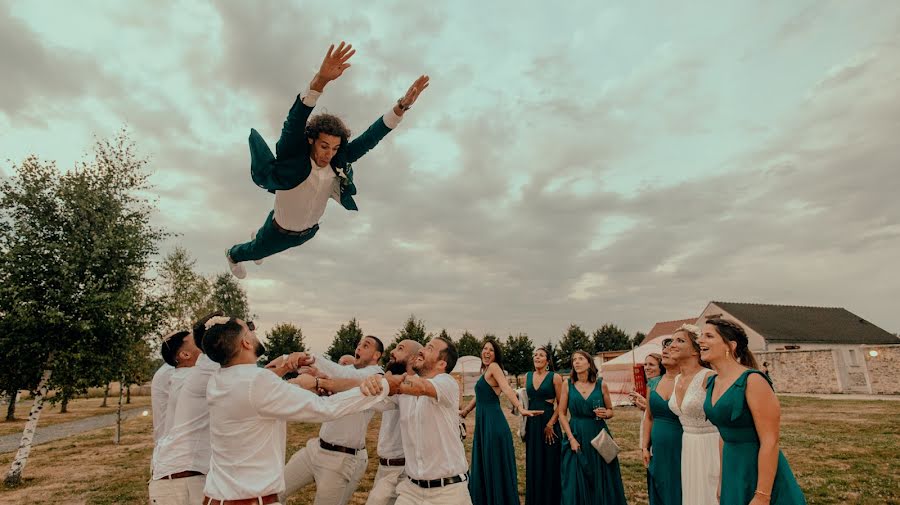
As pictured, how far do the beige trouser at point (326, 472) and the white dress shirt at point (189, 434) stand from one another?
1.29 meters

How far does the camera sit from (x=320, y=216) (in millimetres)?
4742

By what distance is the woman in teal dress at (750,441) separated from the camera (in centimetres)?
304

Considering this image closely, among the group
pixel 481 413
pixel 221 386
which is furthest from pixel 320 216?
pixel 481 413

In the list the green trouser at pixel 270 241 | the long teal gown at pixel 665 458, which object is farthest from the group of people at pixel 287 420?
the long teal gown at pixel 665 458

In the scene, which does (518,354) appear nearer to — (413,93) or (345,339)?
(345,339)

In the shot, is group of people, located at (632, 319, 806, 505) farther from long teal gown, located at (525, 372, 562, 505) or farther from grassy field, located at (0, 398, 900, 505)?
grassy field, located at (0, 398, 900, 505)

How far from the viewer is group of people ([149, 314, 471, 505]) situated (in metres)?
3.04

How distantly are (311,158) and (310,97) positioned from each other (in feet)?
2.35

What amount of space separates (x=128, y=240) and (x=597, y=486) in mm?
12326

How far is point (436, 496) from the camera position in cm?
396

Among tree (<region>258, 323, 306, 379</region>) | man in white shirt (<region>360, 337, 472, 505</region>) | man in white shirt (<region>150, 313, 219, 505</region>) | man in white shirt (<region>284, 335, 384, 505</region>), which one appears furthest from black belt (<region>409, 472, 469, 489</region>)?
tree (<region>258, 323, 306, 379</region>)

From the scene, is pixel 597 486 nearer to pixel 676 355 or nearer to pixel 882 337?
pixel 676 355

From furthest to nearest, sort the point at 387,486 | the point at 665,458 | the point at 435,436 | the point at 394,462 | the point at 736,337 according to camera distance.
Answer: the point at 665,458
the point at 394,462
the point at 387,486
the point at 435,436
the point at 736,337

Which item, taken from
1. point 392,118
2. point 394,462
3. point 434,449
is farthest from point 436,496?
point 392,118
